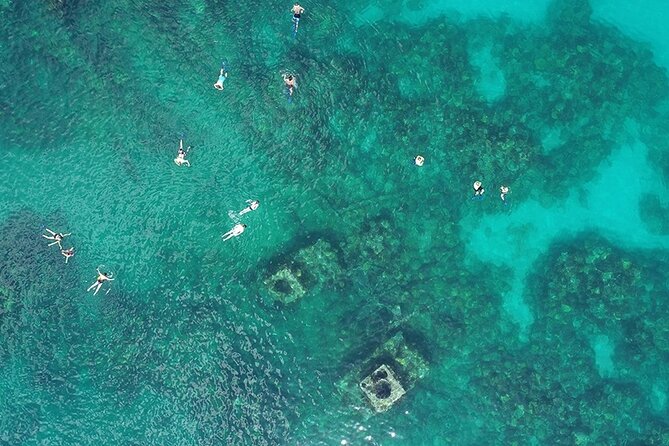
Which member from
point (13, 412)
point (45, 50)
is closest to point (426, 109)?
point (45, 50)

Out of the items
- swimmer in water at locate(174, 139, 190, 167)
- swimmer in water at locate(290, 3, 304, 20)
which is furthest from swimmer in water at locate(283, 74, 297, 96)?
swimmer in water at locate(174, 139, 190, 167)

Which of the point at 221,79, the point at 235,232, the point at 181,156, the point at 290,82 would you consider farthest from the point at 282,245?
the point at 221,79

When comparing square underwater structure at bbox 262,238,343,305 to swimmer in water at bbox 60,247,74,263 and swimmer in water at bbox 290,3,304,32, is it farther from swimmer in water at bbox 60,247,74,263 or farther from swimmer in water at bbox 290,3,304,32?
swimmer in water at bbox 290,3,304,32

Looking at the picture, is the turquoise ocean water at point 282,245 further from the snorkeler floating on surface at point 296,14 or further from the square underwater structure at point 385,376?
the snorkeler floating on surface at point 296,14

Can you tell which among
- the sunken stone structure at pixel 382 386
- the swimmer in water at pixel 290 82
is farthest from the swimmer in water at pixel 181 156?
the sunken stone structure at pixel 382 386

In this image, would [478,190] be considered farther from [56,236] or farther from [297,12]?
[56,236]

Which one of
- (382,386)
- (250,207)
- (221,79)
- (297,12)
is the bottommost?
(382,386)

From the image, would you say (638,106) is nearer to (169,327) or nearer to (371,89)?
(371,89)
